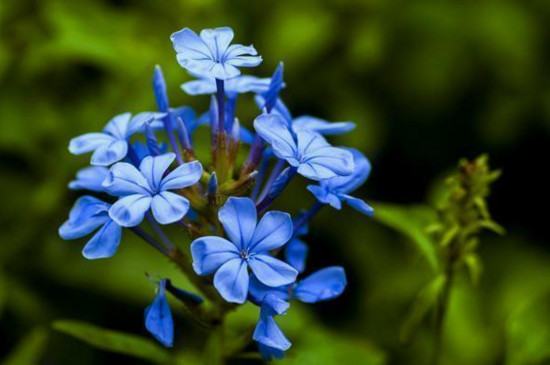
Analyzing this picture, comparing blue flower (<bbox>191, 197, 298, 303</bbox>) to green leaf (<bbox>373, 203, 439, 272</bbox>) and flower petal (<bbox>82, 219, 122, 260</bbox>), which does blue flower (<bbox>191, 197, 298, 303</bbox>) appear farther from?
green leaf (<bbox>373, 203, 439, 272</bbox>)

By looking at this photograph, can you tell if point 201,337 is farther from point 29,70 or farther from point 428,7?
point 428,7

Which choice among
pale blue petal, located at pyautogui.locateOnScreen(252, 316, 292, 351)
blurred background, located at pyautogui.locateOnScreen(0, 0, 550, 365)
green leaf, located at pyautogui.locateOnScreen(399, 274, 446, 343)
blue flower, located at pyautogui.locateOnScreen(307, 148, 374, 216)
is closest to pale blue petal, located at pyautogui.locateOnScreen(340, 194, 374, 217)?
blue flower, located at pyautogui.locateOnScreen(307, 148, 374, 216)

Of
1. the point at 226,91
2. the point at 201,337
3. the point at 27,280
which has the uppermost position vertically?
the point at 226,91

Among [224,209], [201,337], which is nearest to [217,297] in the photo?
[224,209]

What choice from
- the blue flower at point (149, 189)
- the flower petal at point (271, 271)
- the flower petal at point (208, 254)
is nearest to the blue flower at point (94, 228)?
the blue flower at point (149, 189)

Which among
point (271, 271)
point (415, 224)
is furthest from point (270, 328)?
point (415, 224)

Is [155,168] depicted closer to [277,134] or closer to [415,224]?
[277,134]

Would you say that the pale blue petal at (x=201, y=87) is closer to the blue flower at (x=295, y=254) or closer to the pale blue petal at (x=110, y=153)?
the pale blue petal at (x=110, y=153)
